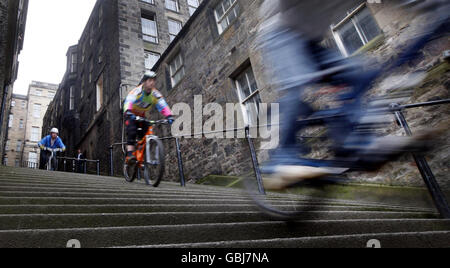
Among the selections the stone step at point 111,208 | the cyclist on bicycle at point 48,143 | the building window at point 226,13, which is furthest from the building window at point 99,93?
the stone step at point 111,208

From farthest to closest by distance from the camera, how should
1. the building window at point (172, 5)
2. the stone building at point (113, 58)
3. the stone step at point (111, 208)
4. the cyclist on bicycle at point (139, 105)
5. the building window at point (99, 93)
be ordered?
1. the building window at point (172, 5)
2. the building window at point (99, 93)
3. the stone building at point (113, 58)
4. the cyclist on bicycle at point (139, 105)
5. the stone step at point (111, 208)

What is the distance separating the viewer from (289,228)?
179cm

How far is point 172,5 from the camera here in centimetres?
1823

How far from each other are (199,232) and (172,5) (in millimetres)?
19640

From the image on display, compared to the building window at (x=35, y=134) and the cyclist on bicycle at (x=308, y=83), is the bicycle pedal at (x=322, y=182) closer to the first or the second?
the cyclist on bicycle at (x=308, y=83)

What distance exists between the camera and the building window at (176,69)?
32.9 ft

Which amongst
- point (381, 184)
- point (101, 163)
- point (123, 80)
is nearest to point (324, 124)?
point (381, 184)

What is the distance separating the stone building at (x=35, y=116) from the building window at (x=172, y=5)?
38771 mm

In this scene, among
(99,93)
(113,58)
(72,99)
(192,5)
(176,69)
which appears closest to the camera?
(176,69)

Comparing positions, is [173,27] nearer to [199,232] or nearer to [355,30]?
[355,30]

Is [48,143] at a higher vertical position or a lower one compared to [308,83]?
higher

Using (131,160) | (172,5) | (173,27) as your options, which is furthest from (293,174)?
(172,5)
